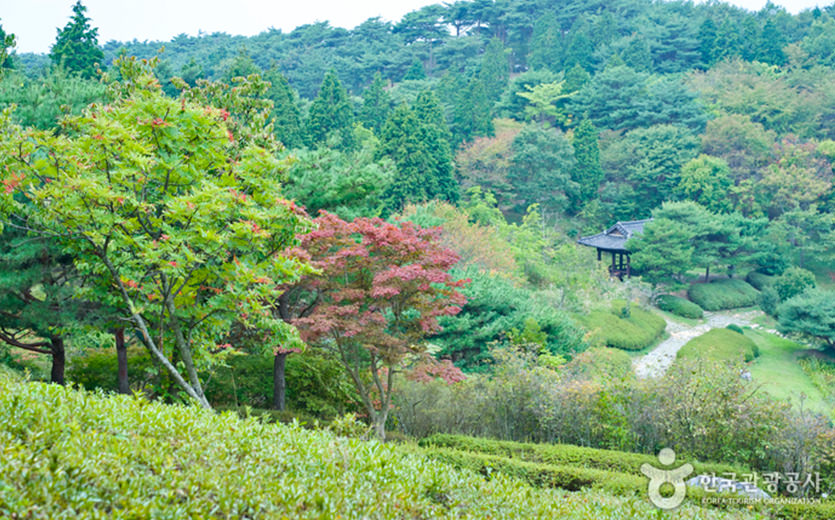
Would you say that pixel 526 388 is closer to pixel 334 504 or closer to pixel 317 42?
pixel 334 504

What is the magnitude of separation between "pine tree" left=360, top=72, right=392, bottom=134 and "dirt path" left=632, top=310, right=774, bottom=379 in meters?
14.8

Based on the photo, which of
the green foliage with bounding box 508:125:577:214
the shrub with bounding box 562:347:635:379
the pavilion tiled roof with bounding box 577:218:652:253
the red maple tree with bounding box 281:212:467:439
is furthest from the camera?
the green foliage with bounding box 508:125:577:214

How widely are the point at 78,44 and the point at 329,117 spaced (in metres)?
8.74

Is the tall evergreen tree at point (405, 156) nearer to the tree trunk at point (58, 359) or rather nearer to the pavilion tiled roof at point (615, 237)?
the pavilion tiled roof at point (615, 237)

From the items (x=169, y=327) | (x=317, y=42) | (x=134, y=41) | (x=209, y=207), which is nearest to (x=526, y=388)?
(x=169, y=327)

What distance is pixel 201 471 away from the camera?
2.38m

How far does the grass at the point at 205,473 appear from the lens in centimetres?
208

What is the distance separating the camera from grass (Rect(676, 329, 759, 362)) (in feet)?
55.8

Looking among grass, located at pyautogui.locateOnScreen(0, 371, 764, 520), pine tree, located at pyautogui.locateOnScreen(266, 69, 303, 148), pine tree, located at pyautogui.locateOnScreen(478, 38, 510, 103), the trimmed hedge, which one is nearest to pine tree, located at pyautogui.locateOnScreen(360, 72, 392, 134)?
pine tree, located at pyautogui.locateOnScreen(266, 69, 303, 148)

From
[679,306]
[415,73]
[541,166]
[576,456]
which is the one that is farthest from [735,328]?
[415,73]

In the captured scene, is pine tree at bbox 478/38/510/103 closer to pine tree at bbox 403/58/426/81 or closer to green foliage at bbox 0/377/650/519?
pine tree at bbox 403/58/426/81

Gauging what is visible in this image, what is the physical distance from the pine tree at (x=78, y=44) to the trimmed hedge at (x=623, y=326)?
16.6m

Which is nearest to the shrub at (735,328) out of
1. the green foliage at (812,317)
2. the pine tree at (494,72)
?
the green foliage at (812,317)

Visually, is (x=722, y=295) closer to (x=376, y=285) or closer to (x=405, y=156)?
(x=405, y=156)
